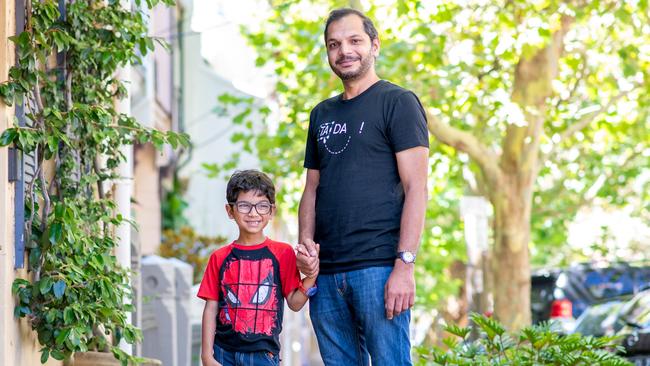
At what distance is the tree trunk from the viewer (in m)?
14.7

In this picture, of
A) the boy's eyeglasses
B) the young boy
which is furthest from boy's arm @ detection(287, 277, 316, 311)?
the boy's eyeglasses

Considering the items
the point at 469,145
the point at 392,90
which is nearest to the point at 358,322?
the point at 392,90

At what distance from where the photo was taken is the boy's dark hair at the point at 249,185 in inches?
215

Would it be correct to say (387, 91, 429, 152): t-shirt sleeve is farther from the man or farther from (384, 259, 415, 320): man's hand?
(384, 259, 415, 320): man's hand

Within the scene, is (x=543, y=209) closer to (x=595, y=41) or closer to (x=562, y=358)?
(x=595, y=41)

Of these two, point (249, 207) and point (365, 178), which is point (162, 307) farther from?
point (365, 178)

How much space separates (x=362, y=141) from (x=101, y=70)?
101 inches

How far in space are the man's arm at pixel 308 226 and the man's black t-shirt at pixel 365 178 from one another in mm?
91

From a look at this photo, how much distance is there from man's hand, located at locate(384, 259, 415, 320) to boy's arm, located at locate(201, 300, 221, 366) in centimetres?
95

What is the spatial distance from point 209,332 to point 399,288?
1.04 meters

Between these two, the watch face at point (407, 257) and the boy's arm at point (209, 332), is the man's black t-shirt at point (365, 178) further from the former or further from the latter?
the boy's arm at point (209, 332)

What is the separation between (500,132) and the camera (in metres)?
15.7

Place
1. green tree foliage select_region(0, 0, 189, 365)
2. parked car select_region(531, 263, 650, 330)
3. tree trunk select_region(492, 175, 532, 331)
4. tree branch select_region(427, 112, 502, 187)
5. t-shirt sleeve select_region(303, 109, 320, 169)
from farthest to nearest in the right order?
parked car select_region(531, 263, 650, 330) → tree trunk select_region(492, 175, 532, 331) → tree branch select_region(427, 112, 502, 187) → green tree foliage select_region(0, 0, 189, 365) → t-shirt sleeve select_region(303, 109, 320, 169)

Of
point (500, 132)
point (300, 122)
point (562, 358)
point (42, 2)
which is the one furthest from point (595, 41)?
point (42, 2)
